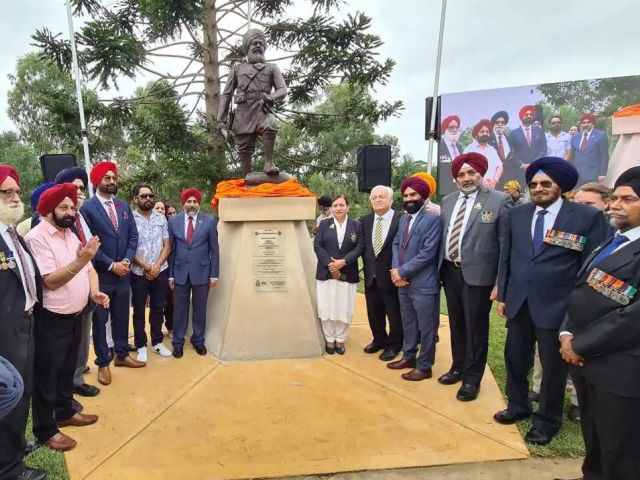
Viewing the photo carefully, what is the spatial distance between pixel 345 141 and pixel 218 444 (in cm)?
2173

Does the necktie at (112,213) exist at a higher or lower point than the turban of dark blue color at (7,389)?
higher

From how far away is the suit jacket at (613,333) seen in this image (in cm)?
199

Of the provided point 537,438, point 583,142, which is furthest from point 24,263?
point 583,142

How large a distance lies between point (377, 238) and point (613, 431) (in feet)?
8.69

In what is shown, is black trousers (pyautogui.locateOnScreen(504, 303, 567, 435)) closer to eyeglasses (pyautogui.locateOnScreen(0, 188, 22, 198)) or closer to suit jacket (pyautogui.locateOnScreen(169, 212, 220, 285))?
suit jacket (pyautogui.locateOnScreen(169, 212, 220, 285))

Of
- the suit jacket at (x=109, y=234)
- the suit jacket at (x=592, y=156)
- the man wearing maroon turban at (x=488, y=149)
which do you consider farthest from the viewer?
the man wearing maroon turban at (x=488, y=149)

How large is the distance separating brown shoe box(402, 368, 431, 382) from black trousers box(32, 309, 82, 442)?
8.85 feet

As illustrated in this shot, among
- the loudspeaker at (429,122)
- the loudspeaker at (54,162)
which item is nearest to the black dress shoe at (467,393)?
the loudspeaker at (429,122)

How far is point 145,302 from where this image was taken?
4484 millimetres

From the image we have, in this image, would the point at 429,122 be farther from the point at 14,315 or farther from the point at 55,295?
the point at 14,315

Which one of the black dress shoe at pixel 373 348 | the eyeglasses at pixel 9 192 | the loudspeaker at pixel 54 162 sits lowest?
the black dress shoe at pixel 373 348

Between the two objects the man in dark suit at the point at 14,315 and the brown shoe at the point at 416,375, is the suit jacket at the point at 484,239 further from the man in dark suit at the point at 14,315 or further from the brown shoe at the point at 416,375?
the man in dark suit at the point at 14,315

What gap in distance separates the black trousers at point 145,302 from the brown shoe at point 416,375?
8.28ft

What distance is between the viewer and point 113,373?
4090 millimetres
